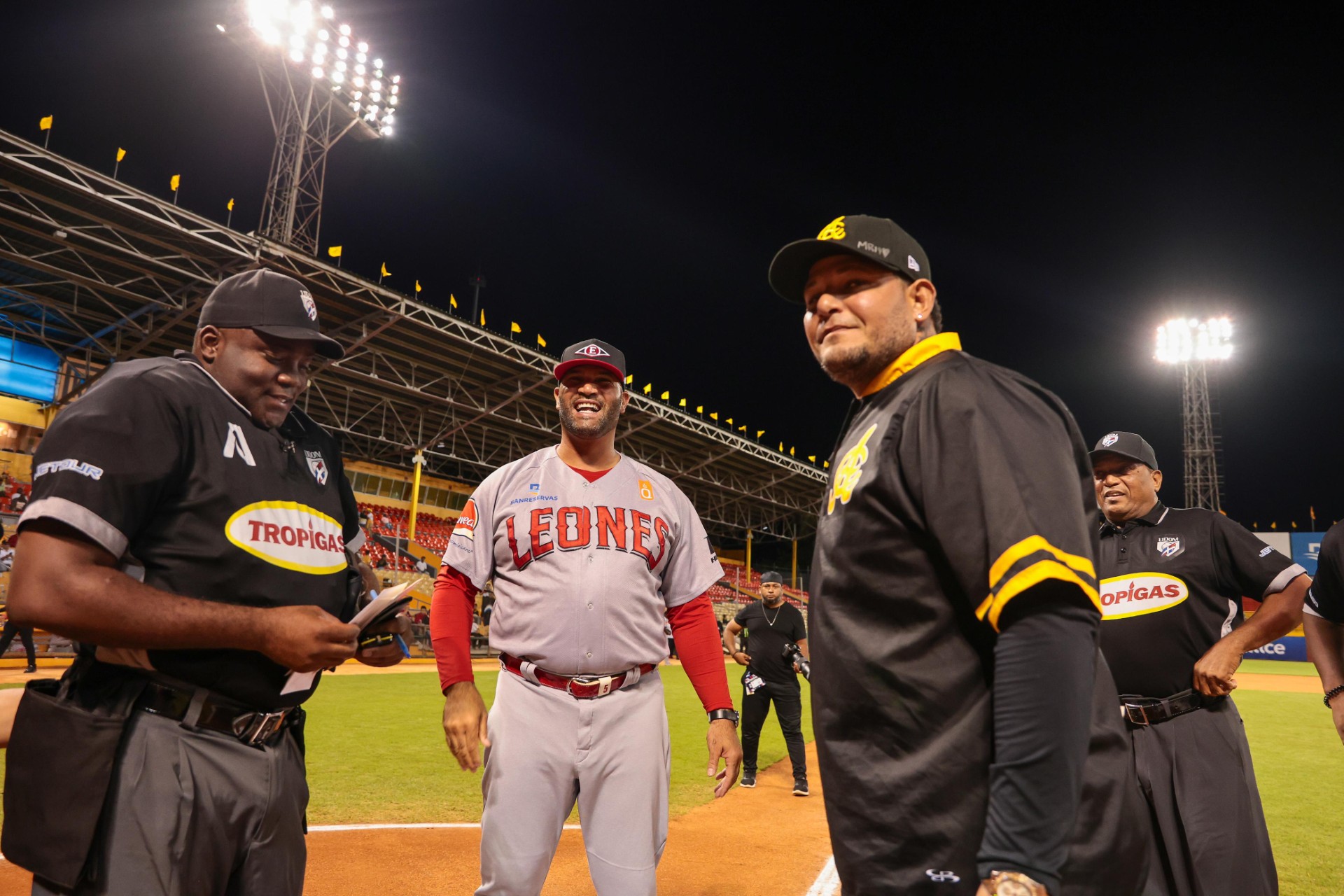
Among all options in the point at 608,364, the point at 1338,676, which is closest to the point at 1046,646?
the point at 608,364

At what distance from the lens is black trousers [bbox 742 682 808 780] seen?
24.9 ft

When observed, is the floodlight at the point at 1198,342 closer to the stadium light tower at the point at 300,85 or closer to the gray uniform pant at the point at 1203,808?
the stadium light tower at the point at 300,85

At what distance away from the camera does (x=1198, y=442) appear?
33.7 metres

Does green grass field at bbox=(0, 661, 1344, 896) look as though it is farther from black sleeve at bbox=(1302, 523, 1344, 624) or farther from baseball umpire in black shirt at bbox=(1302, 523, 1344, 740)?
black sleeve at bbox=(1302, 523, 1344, 624)

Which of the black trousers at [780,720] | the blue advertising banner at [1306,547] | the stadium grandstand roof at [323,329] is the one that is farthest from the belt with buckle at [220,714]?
the blue advertising banner at [1306,547]

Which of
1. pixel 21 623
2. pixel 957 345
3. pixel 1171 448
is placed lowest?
pixel 21 623

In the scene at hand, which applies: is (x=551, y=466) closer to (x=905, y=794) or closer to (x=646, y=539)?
(x=646, y=539)

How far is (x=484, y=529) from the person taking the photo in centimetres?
335

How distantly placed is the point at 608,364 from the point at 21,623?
2.27 meters

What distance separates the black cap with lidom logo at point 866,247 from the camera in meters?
1.91

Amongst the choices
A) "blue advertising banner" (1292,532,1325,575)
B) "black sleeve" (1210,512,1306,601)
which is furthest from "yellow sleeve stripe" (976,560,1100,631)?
"blue advertising banner" (1292,532,1325,575)

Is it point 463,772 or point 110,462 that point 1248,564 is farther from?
point 463,772

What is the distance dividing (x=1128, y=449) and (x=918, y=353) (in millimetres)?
2909

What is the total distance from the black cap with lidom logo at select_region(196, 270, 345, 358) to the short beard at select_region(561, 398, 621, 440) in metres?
1.28
